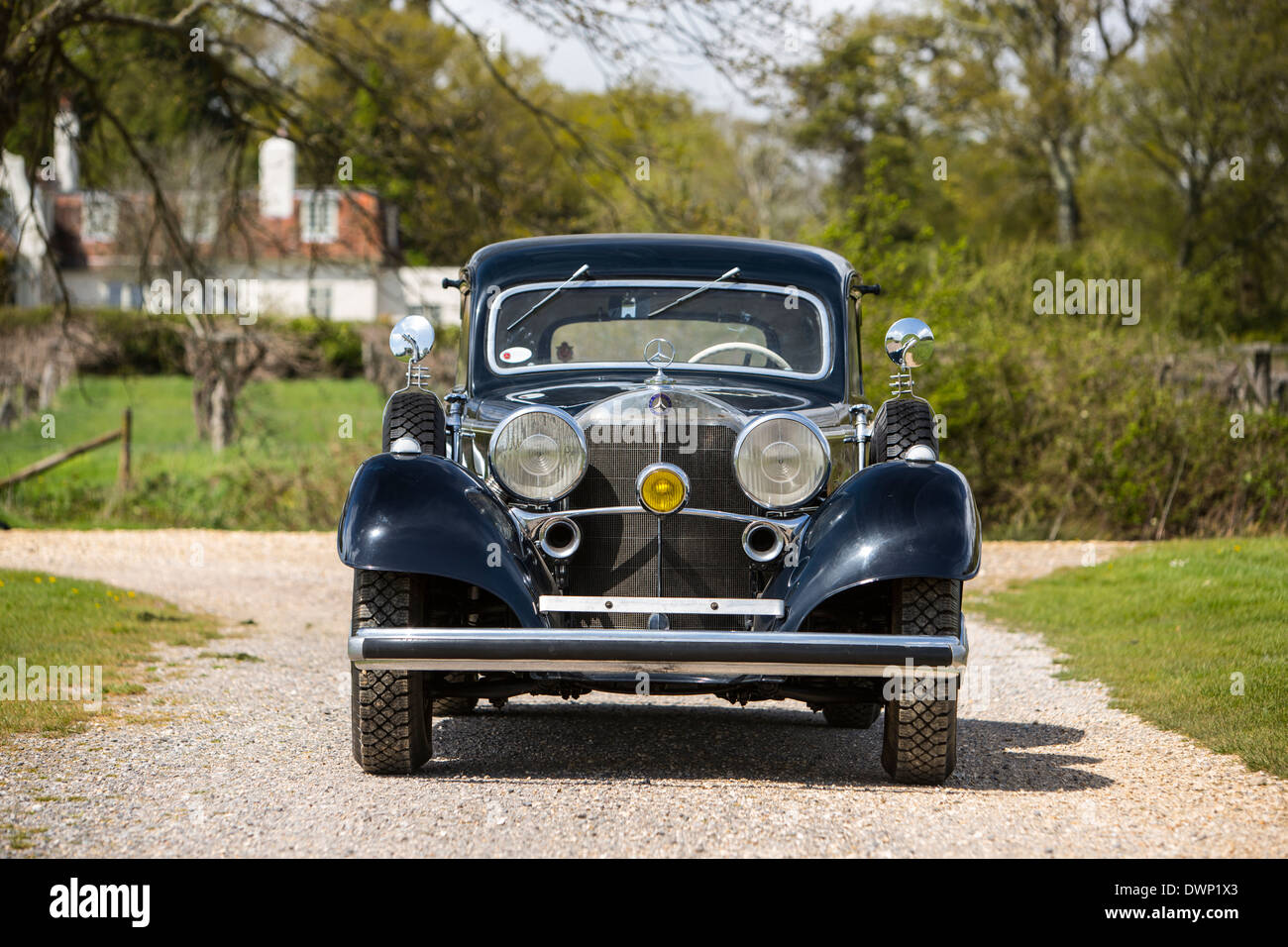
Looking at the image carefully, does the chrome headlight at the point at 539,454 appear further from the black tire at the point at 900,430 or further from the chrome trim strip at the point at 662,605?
the black tire at the point at 900,430

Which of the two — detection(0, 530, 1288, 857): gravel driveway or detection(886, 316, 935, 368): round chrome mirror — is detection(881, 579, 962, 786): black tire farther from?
detection(886, 316, 935, 368): round chrome mirror

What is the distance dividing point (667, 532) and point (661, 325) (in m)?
1.27

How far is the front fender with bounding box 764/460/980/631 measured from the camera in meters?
4.58

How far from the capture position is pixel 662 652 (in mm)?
4281

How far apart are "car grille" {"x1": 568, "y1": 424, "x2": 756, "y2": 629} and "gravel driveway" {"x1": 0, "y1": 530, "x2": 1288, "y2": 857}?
68 cm

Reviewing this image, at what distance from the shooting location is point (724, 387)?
5.59 m

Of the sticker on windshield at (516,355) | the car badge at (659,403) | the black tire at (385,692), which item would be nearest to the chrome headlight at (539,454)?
the car badge at (659,403)

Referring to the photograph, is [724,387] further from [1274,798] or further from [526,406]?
[1274,798]

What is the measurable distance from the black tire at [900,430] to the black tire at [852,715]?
1.27 meters

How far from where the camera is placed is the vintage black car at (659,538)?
14.3 feet

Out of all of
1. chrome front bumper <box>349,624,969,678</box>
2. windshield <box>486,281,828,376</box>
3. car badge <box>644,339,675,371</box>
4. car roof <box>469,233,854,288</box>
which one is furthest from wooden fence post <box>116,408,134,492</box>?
chrome front bumper <box>349,624,969,678</box>

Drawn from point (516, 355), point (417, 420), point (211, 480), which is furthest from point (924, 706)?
point (211, 480)

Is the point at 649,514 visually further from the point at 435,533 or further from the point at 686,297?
the point at 686,297
